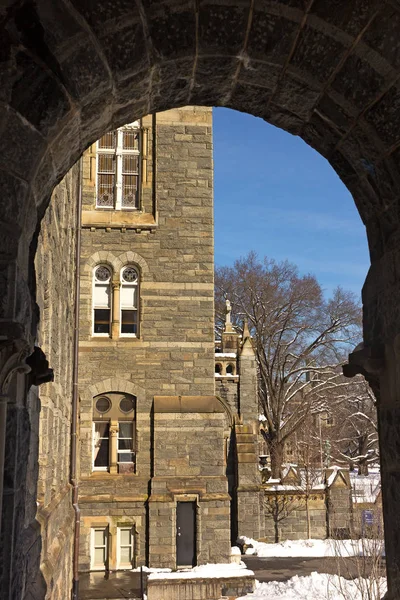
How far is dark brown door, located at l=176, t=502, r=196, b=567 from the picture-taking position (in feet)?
56.3

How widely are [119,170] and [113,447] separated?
7.47 m

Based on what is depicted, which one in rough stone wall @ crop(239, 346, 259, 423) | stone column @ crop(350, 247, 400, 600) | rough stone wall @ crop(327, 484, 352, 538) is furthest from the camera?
rough stone wall @ crop(327, 484, 352, 538)

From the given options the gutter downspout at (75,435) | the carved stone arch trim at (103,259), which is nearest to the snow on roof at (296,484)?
the gutter downspout at (75,435)

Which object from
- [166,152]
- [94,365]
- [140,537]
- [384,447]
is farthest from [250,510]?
[384,447]

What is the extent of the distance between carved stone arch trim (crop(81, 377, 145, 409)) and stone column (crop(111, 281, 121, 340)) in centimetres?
115

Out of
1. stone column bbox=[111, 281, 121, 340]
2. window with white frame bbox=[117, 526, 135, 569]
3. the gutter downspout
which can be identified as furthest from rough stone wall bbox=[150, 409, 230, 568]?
stone column bbox=[111, 281, 121, 340]

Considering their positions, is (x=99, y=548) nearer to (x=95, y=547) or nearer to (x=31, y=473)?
(x=95, y=547)

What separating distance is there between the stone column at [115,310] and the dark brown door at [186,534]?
4.62 meters

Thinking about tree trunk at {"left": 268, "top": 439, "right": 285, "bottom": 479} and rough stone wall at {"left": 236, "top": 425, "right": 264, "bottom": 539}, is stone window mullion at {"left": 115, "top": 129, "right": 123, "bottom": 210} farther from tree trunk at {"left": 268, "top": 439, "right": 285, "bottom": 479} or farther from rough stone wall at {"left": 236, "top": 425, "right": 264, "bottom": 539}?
tree trunk at {"left": 268, "top": 439, "right": 285, "bottom": 479}

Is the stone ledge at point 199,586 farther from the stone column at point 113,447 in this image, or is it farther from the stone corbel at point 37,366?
the stone corbel at point 37,366

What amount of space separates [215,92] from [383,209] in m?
1.16

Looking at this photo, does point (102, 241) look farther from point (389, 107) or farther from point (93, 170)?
point (389, 107)

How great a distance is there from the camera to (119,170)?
19188 mm

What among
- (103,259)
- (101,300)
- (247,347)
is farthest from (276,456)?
(103,259)
